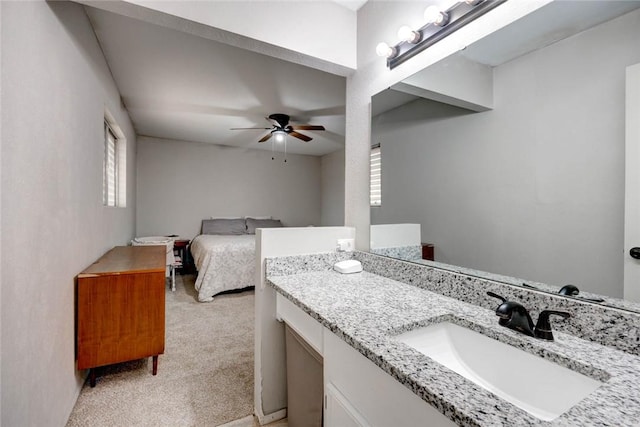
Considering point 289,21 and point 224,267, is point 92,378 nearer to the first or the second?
point 224,267

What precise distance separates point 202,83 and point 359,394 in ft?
10.3

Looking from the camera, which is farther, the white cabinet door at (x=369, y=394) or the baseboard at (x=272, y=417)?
the baseboard at (x=272, y=417)

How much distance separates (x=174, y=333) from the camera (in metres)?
2.68

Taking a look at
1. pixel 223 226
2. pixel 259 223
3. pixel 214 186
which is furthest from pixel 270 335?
pixel 214 186

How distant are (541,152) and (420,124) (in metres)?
0.64

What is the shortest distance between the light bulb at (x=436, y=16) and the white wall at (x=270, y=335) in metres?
1.21

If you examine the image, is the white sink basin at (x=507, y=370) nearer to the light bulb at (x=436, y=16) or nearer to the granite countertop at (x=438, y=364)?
the granite countertop at (x=438, y=364)

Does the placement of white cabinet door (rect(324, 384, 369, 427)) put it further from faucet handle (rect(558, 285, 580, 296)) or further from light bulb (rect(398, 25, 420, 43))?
light bulb (rect(398, 25, 420, 43))

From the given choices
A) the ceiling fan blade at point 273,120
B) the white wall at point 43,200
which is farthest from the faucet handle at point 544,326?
the ceiling fan blade at point 273,120

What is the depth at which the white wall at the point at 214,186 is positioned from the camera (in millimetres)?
5090

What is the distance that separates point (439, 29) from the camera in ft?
4.12

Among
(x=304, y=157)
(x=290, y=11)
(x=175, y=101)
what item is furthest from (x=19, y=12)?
(x=304, y=157)

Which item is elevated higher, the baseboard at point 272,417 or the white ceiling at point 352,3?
the white ceiling at point 352,3

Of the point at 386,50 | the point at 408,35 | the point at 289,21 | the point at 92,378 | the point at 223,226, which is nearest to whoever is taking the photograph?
the point at 408,35
